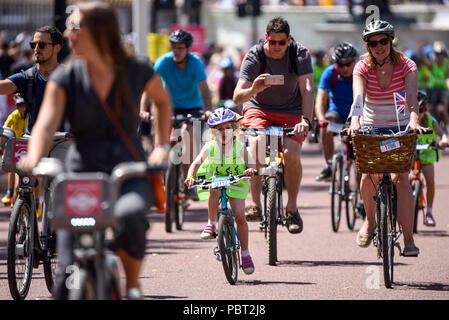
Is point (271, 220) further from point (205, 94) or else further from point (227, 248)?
point (205, 94)

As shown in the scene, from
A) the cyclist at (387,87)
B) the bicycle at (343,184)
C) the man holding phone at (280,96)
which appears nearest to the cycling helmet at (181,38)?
the bicycle at (343,184)

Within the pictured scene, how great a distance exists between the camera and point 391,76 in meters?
9.00

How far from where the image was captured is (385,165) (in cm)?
859

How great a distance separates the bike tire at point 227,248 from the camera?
28.1 ft

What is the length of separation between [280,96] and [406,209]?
6.42 ft

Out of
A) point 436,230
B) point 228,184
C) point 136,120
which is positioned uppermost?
point 136,120

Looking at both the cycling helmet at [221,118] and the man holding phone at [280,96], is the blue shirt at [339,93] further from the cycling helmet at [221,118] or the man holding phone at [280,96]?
the cycling helmet at [221,118]

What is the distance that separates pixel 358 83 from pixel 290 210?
182 cm

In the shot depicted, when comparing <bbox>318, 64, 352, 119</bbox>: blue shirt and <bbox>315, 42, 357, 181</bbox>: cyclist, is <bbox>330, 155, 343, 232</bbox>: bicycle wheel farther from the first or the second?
<bbox>318, 64, 352, 119</bbox>: blue shirt

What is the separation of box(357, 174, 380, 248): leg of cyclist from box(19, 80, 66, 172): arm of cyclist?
13.0ft
